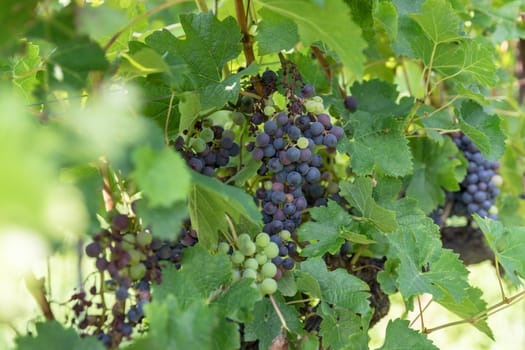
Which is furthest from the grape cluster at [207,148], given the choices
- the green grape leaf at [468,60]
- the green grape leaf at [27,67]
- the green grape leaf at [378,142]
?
the green grape leaf at [468,60]

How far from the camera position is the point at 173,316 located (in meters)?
0.75

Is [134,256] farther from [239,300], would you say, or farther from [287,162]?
[287,162]

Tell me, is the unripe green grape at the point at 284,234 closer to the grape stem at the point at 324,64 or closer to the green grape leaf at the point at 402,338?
the green grape leaf at the point at 402,338

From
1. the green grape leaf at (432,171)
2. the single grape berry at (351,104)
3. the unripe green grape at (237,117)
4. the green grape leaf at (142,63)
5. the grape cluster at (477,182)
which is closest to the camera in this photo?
the green grape leaf at (142,63)

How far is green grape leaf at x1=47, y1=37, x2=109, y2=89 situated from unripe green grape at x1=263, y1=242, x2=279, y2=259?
40 centimetres

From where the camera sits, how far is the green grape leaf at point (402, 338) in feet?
3.38

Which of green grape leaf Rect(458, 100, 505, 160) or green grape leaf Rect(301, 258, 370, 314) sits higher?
green grape leaf Rect(458, 100, 505, 160)

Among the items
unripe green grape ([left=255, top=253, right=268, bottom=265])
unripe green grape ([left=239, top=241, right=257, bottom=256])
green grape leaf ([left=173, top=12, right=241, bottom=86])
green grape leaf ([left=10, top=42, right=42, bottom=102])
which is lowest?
unripe green grape ([left=255, top=253, right=268, bottom=265])

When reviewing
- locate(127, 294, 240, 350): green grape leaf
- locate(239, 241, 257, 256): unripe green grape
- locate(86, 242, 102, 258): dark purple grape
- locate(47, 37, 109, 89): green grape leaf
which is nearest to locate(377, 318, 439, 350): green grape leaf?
locate(239, 241, 257, 256): unripe green grape

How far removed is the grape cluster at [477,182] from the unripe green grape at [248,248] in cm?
87

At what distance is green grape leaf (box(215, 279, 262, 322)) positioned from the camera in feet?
2.87

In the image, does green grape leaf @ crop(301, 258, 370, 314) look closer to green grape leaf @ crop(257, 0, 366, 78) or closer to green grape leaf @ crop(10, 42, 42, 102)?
green grape leaf @ crop(257, 0, 366, 78)

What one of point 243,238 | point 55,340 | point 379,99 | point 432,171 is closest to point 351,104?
point 379,99

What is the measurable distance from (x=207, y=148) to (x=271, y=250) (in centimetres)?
20
